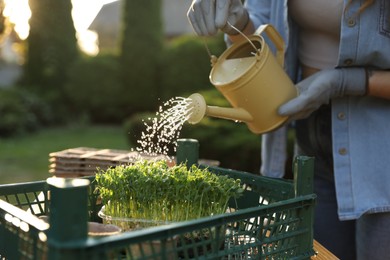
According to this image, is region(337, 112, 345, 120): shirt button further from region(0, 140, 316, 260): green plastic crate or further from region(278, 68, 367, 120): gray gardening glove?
region(0, 140, 316, 260): green plastic crate

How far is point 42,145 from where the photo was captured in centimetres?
1031

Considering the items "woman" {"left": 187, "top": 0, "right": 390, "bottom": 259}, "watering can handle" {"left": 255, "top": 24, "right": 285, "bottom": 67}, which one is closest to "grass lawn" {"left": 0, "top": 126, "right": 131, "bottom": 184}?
"woman" {"left": 187, "top": 0, "right": 390, "bottom": 259}

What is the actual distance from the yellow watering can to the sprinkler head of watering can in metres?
0.07

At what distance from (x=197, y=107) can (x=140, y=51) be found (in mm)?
11439

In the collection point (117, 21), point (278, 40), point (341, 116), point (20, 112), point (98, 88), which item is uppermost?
point (117, 21)

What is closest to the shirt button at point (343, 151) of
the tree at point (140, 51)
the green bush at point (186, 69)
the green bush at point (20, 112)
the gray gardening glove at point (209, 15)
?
the gray gardening glove at point (209, 15)

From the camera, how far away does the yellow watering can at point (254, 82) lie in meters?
1.53

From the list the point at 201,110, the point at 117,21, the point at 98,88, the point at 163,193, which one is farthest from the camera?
the point at 117,21

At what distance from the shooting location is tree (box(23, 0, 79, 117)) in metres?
12.6

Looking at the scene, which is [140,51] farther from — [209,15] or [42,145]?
[209,15]

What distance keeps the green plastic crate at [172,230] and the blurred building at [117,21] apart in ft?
63.6

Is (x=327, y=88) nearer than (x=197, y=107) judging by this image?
No

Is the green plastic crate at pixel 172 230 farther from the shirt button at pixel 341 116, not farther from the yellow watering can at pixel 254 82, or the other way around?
the shirt button at pixel 341 116

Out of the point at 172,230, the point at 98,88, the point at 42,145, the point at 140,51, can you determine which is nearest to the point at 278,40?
the point at 172,230
